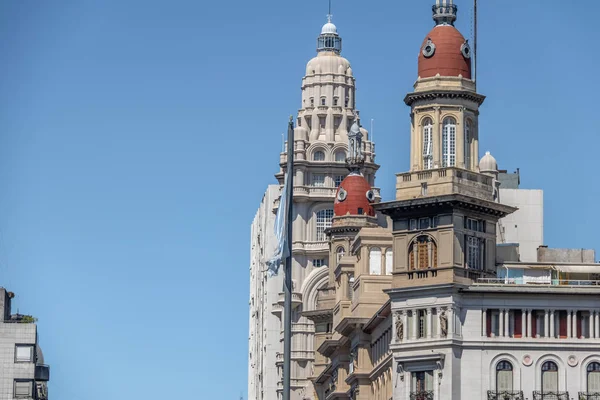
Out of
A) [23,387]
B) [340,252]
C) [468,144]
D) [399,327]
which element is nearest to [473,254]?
[399,327]

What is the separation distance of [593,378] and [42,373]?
71443mm

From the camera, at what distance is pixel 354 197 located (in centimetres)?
17838

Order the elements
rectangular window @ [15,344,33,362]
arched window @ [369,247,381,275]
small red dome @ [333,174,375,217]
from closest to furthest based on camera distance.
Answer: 1. arched window @ [369,247,381,275]
2. small red dome @ [333,174,375,217]
3. rectangular window @ [15,344,33,362]

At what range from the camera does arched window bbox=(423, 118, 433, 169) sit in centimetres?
14025

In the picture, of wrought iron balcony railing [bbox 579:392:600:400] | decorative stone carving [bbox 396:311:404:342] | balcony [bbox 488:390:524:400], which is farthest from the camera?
decorative stone carving [bbox 396:311:404:342]

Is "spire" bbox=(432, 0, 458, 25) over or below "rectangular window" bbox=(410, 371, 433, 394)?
over

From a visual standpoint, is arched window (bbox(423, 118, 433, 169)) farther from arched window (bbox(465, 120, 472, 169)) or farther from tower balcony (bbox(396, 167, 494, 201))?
arched window (bbox(465, 120, 472, 169))

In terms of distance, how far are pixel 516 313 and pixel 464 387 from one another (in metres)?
5.71

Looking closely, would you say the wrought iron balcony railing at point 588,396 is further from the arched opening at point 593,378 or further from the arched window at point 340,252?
the arched window at point 340,252

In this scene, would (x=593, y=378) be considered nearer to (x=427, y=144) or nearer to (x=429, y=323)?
(x=429, y=323)

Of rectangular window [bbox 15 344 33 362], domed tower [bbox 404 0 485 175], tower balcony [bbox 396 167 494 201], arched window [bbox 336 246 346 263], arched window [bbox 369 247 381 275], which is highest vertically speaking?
domed tower [bbox 404 0 485 175]

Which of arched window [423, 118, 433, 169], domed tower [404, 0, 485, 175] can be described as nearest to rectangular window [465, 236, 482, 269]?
domed tower [404, 0, 485, 175]

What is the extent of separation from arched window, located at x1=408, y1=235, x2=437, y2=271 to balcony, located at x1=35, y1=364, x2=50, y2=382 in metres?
63.3

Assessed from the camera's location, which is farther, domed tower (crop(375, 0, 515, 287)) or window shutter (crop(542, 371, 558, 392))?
domed tower (crop(375, 0, 515, 287))
